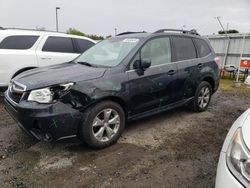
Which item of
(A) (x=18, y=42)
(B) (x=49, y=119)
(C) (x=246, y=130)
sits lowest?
(B) (x=49, y=119)

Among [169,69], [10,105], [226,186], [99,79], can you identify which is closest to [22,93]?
[10,105]

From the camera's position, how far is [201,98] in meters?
5.39

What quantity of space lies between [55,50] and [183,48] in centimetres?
359

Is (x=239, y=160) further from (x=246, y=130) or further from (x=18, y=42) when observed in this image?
(x=18, y=42)

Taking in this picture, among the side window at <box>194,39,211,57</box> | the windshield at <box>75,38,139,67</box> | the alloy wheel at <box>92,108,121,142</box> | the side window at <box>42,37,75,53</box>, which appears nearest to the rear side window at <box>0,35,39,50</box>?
the side window at <box>42,37,75,53</box>

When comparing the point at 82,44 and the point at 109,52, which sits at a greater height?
the point at 109,52

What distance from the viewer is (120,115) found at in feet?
12.3

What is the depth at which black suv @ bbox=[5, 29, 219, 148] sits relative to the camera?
3.20 metres

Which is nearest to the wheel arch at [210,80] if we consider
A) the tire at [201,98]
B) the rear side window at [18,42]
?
the tire at [201,98]

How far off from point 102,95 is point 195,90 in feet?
8.03

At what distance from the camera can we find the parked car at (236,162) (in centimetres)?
163

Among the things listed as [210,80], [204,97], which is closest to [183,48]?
[210,80]

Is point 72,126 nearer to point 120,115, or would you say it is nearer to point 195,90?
point 120,115

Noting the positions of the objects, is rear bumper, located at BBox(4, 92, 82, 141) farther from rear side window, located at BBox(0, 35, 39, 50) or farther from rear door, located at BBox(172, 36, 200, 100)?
rear side window, located at BBox(0, 35, 39, 50)
